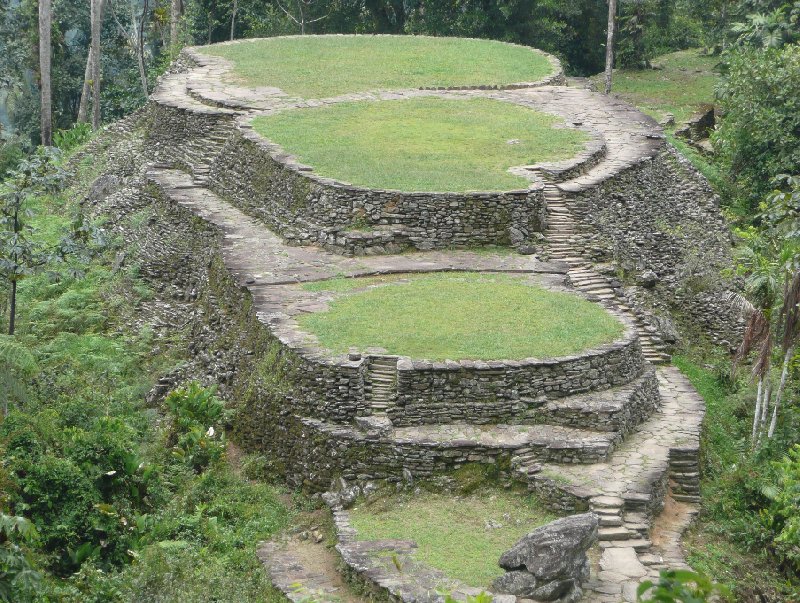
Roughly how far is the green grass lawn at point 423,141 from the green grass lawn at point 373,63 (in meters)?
1.78

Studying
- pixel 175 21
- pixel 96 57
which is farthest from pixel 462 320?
pixel 175 21

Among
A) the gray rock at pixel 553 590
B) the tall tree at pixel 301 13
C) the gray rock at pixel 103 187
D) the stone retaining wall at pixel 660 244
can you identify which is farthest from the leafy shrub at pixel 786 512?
the tall tree at pixel 301 13

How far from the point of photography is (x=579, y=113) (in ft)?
89.7

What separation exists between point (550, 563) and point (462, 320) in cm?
511

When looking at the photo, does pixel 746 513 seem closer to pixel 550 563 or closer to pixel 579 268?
pixel 550 563

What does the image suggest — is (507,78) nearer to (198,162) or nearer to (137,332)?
(198,162)

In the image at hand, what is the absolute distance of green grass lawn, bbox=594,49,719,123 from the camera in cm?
3388

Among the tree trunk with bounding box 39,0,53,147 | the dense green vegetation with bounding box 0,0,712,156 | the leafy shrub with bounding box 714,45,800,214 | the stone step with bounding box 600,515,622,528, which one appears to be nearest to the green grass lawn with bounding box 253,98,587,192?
the leafy shrub with bounding box 714,45,800,214

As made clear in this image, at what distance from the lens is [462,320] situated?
1761 cm

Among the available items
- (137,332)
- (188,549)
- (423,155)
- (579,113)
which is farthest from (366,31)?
(188,549)

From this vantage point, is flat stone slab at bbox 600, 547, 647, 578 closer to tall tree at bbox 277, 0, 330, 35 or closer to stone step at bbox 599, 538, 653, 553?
stone step at bbox 599, 538, 653, 553

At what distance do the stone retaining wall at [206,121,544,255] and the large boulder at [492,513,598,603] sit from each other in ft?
26.3

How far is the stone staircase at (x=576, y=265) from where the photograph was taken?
20.1 metres

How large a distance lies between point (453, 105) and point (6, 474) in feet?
50.3
